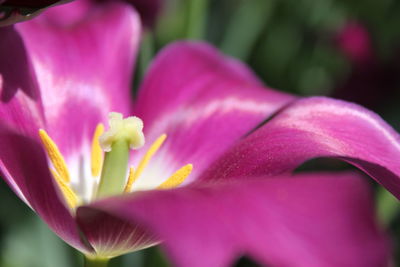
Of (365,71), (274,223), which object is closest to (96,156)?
(274,223)

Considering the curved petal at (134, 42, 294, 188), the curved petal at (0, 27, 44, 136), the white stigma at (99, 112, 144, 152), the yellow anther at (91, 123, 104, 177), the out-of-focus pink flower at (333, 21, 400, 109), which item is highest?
Answer: the curved petal at (0, 27, 44, 136)

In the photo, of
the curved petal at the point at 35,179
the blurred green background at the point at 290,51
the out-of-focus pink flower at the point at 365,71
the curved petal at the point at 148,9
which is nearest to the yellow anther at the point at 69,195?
the curved petal at the point at 35,179

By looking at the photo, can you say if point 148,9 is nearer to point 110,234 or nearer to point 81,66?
point 81,66

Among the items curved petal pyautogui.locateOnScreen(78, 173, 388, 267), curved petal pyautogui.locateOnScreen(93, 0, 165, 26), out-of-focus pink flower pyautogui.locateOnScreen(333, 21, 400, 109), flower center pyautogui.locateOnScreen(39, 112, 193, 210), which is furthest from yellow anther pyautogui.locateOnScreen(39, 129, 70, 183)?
out-of-focus pink flower pyautogui.locateOnScreen(333, 21, 400, 109)

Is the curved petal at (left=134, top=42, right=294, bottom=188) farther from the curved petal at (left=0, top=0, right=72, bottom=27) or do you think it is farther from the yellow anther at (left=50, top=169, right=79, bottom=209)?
the curved petal at (left=0, top=0, right=72, bottom=27)

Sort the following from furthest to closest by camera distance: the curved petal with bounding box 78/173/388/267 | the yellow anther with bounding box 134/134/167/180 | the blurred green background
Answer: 1. the blurred green background
2. the yellow anther with bounding box 134/134/167/180
3. the curved petal with bounding box 78/173/388/267

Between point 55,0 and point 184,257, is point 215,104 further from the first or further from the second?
point 184,257

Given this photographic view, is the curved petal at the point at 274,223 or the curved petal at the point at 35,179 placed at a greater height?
the curved petal at the point at 274,223

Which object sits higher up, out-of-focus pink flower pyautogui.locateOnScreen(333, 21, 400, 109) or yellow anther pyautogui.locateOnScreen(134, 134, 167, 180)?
yellow anther pyautogui.locateOnScreen(134, 134, 167, 180)

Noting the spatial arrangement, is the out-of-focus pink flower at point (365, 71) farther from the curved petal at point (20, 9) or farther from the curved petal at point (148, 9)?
the curved petal at point (20, 9)
